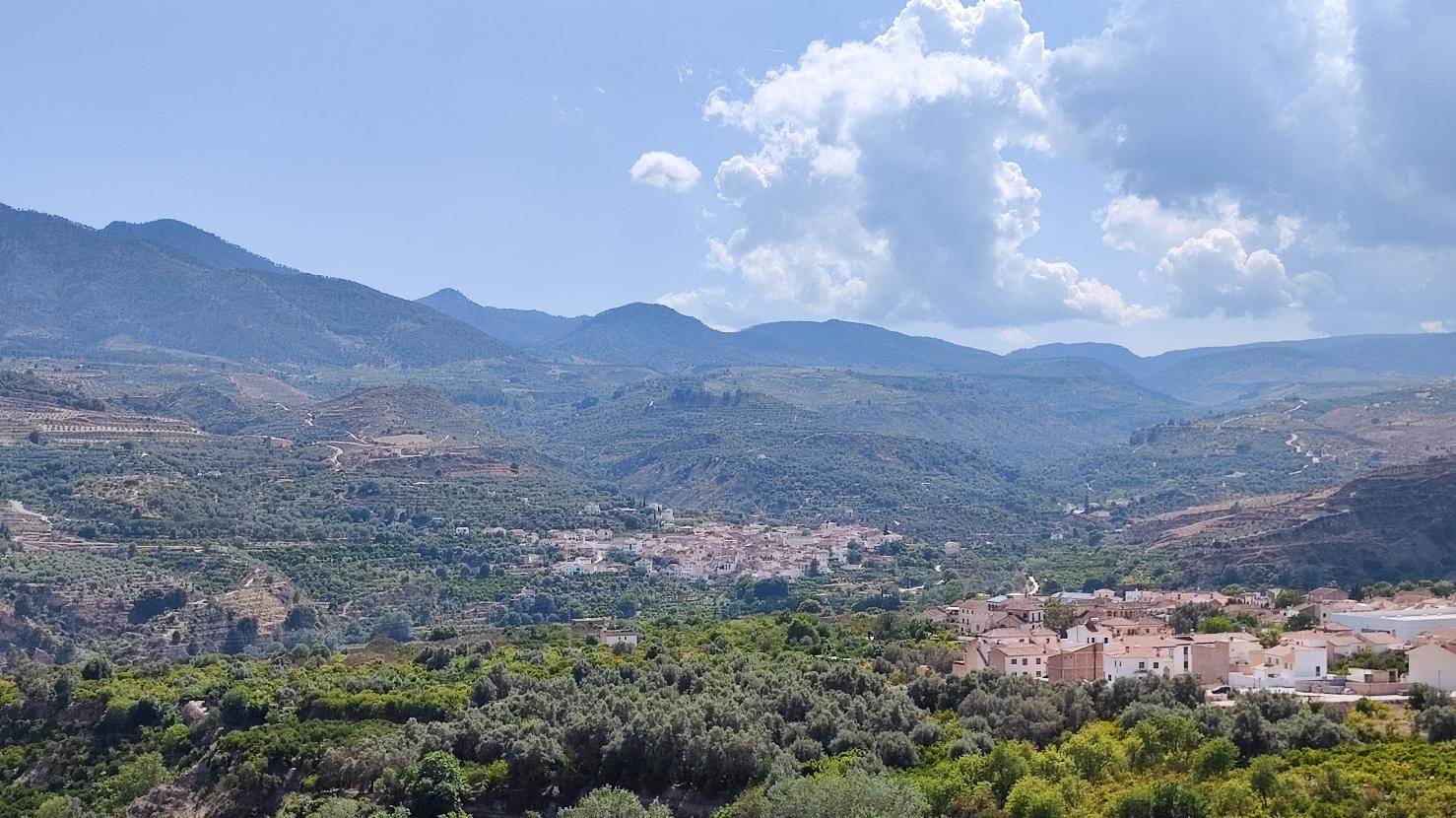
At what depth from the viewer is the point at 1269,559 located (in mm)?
91562

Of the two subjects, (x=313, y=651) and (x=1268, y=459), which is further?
(x=1268, y=459)

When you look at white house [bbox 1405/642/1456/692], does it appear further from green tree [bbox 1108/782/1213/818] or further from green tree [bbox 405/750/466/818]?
green tree [bbox 405/750/466/818]

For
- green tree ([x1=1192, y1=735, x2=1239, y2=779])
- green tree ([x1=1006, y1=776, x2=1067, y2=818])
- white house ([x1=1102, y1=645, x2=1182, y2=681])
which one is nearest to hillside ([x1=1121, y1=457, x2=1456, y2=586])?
white house ([x1=1102, y1=645, x2=1182, y2=681])

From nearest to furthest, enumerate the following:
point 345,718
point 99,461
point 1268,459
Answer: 1. point 345,718
2. point 99,461
3. point 1268,459

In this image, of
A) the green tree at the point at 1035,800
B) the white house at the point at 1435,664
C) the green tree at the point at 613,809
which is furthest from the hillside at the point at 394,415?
the green tree at the point at 1035,800

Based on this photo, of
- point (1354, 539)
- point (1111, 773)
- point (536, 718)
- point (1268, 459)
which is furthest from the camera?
point (1268, 459)

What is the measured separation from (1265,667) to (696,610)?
51.7 meters

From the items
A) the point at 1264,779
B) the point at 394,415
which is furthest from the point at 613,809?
the point at 394,415

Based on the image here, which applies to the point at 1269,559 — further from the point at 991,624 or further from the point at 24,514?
the point at 24,514

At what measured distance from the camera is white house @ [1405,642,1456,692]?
3559cm

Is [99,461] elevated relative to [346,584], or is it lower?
elevated

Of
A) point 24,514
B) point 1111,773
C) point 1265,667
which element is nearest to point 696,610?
point 24,514

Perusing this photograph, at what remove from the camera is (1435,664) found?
3600cm

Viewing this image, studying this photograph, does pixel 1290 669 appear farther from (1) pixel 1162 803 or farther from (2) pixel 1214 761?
(1) pixel 1162 803
